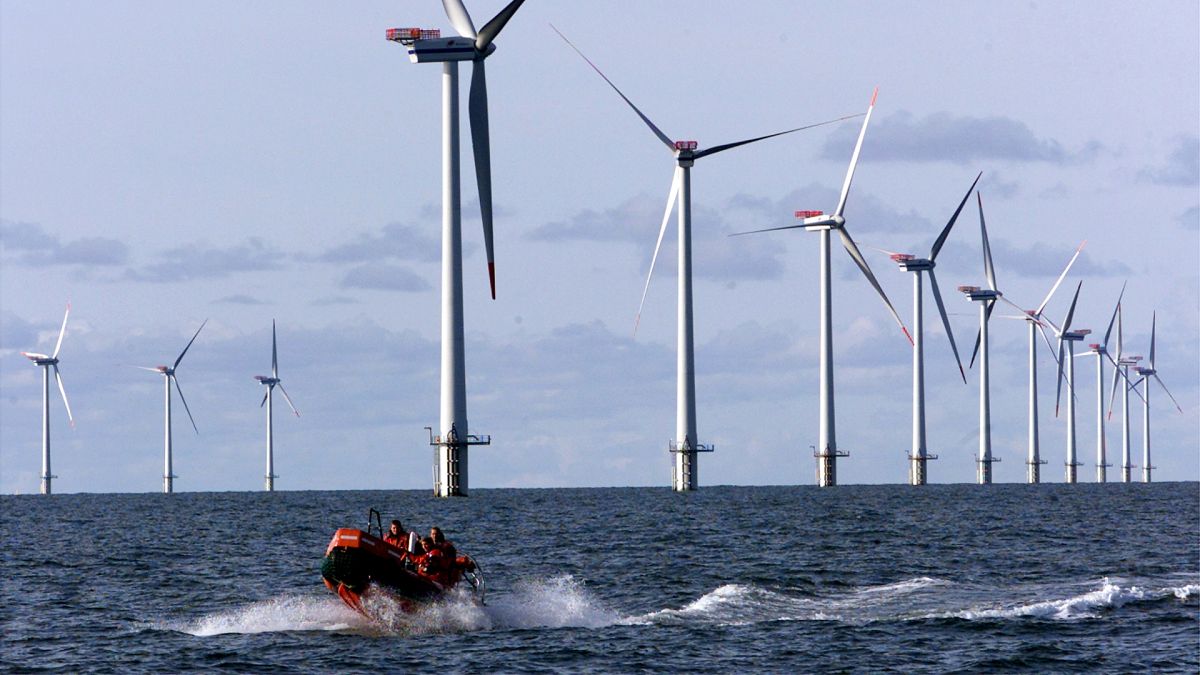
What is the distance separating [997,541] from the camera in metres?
78.3

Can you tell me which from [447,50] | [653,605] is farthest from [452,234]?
[653,605]

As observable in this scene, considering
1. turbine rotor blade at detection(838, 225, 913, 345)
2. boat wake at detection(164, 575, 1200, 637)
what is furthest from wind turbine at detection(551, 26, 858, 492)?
boat wake at detection(164, 575, 1200, 637)

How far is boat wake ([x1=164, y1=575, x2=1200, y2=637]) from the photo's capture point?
45.8m

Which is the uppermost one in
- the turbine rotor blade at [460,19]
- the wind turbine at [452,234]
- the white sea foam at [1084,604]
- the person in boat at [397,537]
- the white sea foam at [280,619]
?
the turbine rotor blade at [460,19]

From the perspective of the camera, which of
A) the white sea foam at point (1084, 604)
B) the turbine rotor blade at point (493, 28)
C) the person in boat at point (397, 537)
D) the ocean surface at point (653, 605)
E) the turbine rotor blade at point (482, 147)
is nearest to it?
the ocean surface at point (653, 605)

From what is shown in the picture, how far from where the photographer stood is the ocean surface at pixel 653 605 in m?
40.4

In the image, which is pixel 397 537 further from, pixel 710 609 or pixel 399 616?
pixel 710 609

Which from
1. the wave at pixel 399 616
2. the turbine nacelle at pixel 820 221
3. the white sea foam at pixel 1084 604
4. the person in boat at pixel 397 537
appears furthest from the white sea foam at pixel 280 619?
the turbine nacelle at pixel 820 221

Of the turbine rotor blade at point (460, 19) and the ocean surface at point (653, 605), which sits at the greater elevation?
the turbine rotor blade at point (460, 19)

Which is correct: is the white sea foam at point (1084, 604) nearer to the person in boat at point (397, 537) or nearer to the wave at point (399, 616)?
the wave at point (399, 616)

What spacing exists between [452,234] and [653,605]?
234 feet

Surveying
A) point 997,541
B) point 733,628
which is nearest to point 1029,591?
point 733,628

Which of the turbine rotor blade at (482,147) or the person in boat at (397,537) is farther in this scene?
the turbine rotor blade at (482,147)

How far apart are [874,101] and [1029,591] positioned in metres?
96.4
